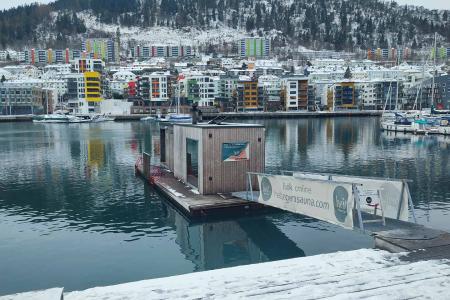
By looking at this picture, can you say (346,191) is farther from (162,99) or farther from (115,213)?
(162,99)

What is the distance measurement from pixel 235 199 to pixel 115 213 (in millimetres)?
6521

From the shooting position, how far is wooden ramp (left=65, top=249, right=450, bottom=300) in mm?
7820

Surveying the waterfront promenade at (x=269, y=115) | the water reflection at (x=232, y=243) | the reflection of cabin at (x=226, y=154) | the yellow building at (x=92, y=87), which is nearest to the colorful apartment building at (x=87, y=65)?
the yellow building at (x=92, y=87)

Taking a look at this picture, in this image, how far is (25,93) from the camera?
156 meters

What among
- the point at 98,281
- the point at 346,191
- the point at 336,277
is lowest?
the point at 98,281

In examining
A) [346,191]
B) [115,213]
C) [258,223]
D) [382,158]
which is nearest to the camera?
[346,191]

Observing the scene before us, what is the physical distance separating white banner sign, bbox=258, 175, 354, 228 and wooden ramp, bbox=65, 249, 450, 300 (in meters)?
3.90

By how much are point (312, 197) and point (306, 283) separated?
6981 mm

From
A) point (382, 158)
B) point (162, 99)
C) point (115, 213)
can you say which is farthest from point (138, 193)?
point (162, 99)

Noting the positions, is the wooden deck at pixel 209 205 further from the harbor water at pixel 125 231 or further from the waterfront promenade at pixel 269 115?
the waterfront promenade at pixel 269 115

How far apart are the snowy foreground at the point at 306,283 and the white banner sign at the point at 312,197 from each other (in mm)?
3897

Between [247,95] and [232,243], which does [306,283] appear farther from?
[247,95]

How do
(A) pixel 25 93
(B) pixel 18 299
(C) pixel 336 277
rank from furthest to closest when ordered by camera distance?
(A) pixel 25 93 < (C) pixel 336 277 < (B) pixel 18 299

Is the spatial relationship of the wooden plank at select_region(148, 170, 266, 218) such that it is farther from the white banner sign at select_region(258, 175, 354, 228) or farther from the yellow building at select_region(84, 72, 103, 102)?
the yellow building at select_region(84, 72, 103, 102)
